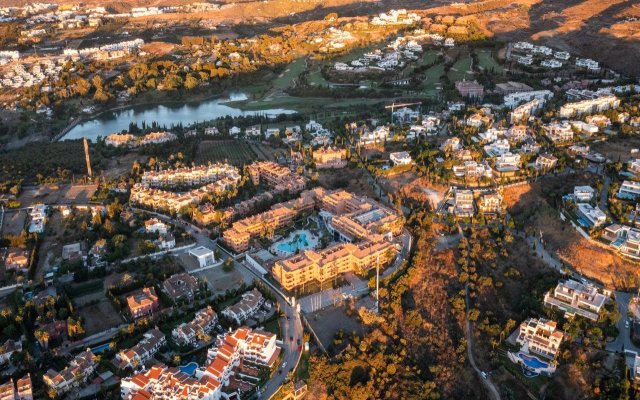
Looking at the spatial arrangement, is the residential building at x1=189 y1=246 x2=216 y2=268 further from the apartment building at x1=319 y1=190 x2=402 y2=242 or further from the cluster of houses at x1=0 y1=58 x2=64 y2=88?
the cluster of houses at x1=0 y1=58 x2=64 y2=88

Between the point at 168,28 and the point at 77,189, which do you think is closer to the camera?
the point at 77,189

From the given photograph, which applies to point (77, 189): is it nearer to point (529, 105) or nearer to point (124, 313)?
point (124, 313)

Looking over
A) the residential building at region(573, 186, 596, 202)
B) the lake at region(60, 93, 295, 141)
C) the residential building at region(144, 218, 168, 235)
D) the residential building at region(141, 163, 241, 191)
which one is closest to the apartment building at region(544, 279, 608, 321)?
the residential building at region(573, 186, 596, 202)

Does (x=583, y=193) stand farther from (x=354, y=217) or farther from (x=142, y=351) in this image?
(x=142, y=351)

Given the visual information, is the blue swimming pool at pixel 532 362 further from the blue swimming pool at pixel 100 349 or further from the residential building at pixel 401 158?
the residential building at pixel 401 158

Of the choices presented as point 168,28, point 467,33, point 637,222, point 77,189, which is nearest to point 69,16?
point 168,28

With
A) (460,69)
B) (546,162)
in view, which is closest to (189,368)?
(546,162)
